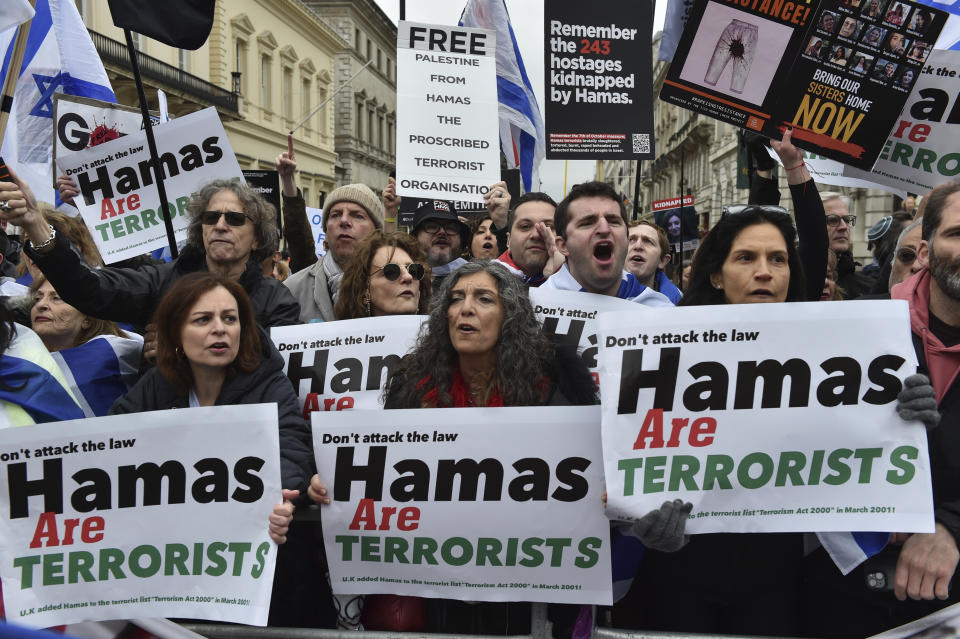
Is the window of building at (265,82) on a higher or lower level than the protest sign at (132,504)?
higher

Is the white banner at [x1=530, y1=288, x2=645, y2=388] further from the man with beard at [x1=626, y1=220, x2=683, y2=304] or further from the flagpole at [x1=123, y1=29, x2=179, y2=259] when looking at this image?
the flagpole at [x1=123, y1=29, x2=179, y2=259]

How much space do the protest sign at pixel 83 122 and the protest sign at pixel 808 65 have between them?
3.55 m

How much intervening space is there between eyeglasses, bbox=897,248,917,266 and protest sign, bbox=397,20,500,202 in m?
2.41

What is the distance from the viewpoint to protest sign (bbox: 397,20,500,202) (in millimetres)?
5367

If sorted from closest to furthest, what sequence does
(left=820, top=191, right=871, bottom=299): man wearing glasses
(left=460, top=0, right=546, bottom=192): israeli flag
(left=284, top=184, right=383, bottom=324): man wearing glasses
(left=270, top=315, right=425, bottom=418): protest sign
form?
1. (left=270, top=315, right=425, bottom=418): protest sign
2. (left=284, top=184, right=383, bottom=324): man wearing glasses
3. (left=820, top=191, right=871, bottom=299): man wearing glasses
4. (left=460, top=0, right=546, bottom=192): israeli flag

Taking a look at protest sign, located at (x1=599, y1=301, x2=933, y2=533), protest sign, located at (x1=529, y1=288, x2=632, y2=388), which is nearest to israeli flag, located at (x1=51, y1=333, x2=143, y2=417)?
protest sign, located at (x1=529, y1=288, x2=632, y2=388)

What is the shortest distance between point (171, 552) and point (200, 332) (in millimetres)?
803

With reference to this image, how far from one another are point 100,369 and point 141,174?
1625 mm

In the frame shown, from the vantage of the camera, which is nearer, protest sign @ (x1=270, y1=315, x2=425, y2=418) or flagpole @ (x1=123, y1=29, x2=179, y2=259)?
protest sign @ (x1=270, y1=315, x2=425, y2=418)

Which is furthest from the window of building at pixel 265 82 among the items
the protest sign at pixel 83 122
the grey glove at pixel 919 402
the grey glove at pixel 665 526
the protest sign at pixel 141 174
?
the grey glove at pixel 919 402

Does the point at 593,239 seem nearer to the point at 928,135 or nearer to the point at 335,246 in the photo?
the point at 335,246

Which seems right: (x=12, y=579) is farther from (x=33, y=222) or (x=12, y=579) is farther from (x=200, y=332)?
(x=33, y=222)

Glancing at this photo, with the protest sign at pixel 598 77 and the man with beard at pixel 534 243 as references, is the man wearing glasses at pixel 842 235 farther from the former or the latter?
→ the man with beard at pixel 534 243

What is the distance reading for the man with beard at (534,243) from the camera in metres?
4.82
